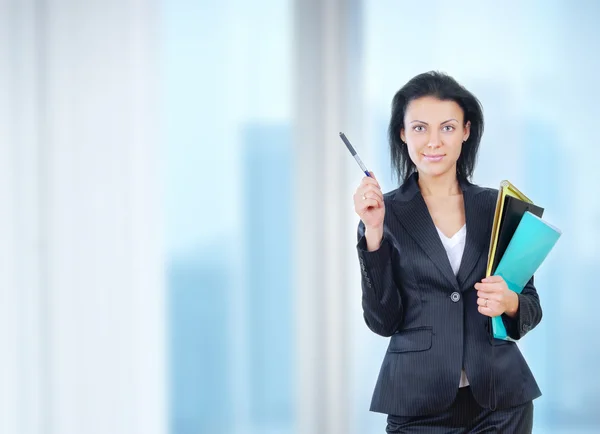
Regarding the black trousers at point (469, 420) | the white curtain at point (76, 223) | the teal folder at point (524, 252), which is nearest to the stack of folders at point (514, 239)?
the teal folder at point (524, 252)

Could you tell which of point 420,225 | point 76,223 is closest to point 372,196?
point 420,225

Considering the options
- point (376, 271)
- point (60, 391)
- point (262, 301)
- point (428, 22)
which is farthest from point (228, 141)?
point (376, 271)

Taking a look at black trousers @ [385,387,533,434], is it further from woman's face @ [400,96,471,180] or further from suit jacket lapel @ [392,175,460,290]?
woman's face @ [400,96,471,180]

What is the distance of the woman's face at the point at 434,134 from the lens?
4.99 feet

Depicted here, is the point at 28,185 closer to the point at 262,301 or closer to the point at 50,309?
the point at 50,309

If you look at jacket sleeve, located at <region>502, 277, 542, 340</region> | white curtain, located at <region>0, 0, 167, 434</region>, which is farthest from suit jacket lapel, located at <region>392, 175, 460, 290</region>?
white curtain, located at <region>0, 0, 167, 434</region>

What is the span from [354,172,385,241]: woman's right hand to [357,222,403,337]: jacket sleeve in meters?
0.04

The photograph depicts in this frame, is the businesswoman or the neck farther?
the neck

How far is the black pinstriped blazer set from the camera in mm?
1444

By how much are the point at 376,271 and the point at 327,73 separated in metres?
1.08

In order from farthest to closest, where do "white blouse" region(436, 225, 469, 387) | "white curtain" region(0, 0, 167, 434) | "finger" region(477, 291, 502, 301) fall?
"white curtain" region(0, 0, 167, 434), "white blouse" region(436, 225, 469, 387), "finger" region(477, 291, 502, 301)

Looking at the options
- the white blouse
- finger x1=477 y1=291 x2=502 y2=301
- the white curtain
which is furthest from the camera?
the white curtain

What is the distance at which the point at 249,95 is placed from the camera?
238 centimetres

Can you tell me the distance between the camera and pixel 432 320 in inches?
57.7
